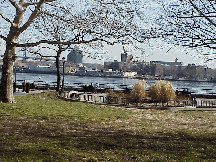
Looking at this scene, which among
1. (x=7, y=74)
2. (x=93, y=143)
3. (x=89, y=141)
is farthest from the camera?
(x=7, y=74)

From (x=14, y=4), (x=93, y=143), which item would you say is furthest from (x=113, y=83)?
(x=93, y=143)

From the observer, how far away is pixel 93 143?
8844mm

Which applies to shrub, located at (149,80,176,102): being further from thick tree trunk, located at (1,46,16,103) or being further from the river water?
the river water

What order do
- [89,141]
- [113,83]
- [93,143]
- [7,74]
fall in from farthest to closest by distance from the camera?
[113,83] → [7,74] → [89,141] → [93,143]

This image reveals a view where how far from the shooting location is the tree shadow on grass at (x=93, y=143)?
743cm

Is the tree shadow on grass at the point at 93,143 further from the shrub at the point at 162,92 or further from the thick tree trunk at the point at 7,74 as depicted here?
the shrub at the point at 162,92

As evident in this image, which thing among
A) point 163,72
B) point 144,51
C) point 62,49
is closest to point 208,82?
point 163,72

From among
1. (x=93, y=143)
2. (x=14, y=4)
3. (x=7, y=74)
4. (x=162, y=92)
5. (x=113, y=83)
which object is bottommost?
(x=113, y=83)

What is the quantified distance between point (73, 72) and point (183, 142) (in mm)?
167301

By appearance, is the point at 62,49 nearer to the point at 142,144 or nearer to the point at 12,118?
the point at 12,118

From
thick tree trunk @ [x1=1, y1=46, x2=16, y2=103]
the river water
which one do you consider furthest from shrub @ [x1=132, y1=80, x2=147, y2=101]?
the river water

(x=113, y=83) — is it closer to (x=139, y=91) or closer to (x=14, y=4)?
(x=139, y=91)

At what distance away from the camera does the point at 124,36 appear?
49.0 feet

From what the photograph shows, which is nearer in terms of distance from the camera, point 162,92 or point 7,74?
point 7,74
